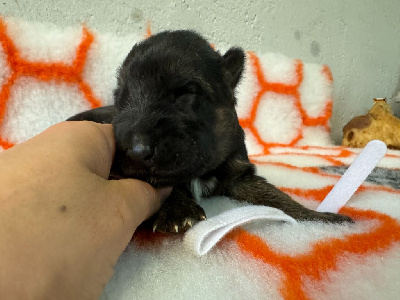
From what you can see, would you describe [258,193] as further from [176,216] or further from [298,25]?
[298,25]

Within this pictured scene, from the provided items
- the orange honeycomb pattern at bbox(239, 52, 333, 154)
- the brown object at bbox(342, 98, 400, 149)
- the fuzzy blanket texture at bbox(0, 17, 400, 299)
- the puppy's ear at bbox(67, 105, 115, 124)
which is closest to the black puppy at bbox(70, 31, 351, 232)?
the fuzzy blanket texture at bbox(0, 17, 400, 299)

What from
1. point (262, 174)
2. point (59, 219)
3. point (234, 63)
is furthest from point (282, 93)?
point (59, 219)

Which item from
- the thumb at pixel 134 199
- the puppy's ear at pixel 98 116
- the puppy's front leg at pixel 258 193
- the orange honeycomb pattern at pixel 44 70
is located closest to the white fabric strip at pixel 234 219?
the thumb at pixel 134 199

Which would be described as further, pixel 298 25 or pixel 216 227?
pixel 298 25

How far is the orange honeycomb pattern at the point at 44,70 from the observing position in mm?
2070

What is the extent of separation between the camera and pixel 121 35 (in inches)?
97.7

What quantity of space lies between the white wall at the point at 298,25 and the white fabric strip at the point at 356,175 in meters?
1.92

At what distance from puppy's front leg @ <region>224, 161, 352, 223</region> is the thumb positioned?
0.55m

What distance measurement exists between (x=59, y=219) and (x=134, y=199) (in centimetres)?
26

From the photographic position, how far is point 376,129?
9.93 feet

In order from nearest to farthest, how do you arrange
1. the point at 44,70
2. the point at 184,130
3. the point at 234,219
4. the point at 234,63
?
1. the point at 234,219
2. the point at 184,130
3. the point at 234,63
4. the point at 44,70

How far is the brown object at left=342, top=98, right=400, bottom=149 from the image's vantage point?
3.02 meters

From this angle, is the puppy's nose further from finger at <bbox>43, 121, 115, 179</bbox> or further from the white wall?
the white wall

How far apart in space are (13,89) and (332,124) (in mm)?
3061
